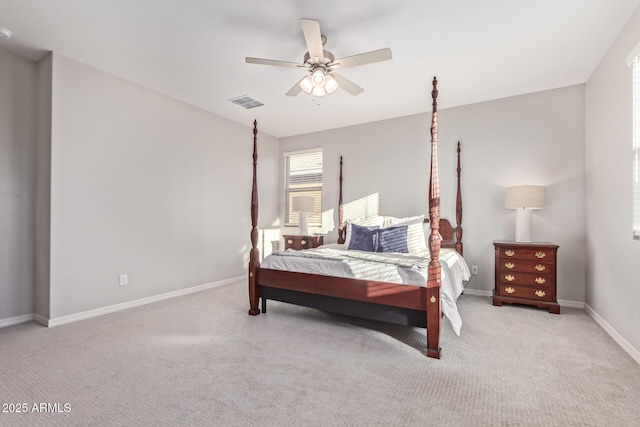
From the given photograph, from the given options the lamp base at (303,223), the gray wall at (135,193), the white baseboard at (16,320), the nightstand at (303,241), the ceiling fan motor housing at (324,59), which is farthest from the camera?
the lamp base at (303,223)

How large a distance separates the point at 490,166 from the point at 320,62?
2816mm

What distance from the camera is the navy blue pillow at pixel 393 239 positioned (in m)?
3.68

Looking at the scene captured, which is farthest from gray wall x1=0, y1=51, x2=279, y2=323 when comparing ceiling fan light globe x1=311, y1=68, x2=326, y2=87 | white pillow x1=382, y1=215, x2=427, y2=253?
white pillow x1=382, y1=215, x2=427, y2=253

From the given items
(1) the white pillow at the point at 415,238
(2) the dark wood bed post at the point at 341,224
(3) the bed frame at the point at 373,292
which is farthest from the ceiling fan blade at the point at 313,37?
(2) the dark wood bed post at the point at 341,224

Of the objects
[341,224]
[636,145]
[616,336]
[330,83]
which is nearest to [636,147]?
[636,145]

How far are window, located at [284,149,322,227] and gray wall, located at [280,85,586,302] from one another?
49cm

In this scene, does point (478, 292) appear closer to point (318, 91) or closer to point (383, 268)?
point (383, 268)

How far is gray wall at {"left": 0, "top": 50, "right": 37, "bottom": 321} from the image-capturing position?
9.46 feet

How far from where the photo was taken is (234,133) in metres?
4.95

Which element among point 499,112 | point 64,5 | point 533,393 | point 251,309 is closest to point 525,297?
point 533,393

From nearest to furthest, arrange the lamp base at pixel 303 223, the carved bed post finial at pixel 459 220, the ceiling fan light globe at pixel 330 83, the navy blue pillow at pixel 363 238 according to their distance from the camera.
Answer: the ceiling fan light globe at pixel 330 83 < the navy blue pillow at pixel 363 238 < the carved bed post finial at pixel 459 220 < the lamp base at pixel 303 223

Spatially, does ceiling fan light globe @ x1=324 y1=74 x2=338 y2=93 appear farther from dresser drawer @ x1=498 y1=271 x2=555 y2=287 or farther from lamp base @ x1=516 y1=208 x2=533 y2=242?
dresser drawer @ x1=498 y1=271 x2=555 y2=287

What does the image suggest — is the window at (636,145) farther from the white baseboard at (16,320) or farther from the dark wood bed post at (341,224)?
the white baseboard at (16,320)

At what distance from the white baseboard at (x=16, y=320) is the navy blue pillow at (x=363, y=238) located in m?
3.48
